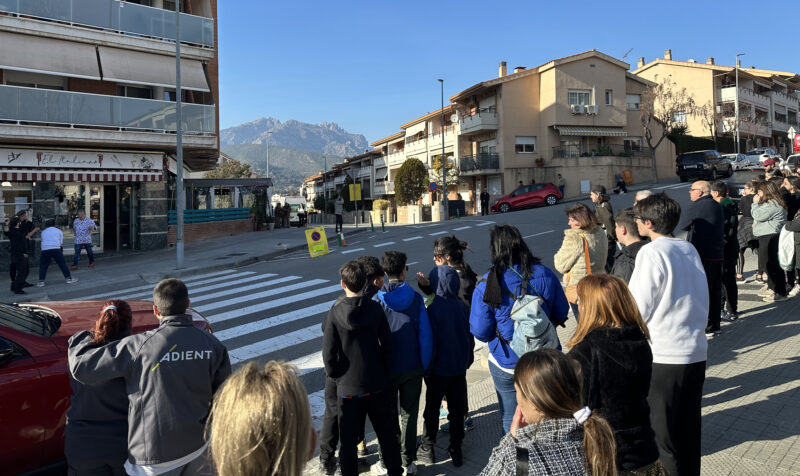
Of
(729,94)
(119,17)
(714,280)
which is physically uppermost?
(729,94)

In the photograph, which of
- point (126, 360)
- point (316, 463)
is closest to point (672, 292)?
point (316, 463)

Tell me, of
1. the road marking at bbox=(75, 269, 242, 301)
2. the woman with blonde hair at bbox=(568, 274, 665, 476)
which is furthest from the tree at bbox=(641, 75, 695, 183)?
the woman with blonde hair at bbox=(568, 274, 665, 476)

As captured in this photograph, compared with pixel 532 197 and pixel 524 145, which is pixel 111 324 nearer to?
pixel 532 197

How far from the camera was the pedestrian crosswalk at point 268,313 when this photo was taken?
711cm

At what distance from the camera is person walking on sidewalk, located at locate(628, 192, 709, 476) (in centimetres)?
320

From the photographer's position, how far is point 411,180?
4319 cm

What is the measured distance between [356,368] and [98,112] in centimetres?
1908

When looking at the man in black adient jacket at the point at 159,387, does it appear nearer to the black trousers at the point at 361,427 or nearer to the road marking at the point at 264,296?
the black trousers at the point at 361,427

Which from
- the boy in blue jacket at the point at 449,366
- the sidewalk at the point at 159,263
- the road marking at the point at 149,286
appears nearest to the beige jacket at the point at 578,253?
the boy in blue jacket at the point at 449,366

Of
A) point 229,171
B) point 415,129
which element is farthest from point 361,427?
point 229,171

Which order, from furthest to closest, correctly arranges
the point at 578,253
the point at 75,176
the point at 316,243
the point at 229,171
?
1. the point at 229,171
2. the point at 75,176
3. the point at 316,243
4. the point at 578,253

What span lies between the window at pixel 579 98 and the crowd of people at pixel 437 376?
39.6 meters

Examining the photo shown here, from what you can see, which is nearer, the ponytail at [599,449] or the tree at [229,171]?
the ponytail at [599,449]

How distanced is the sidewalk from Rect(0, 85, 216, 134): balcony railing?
190 inches
